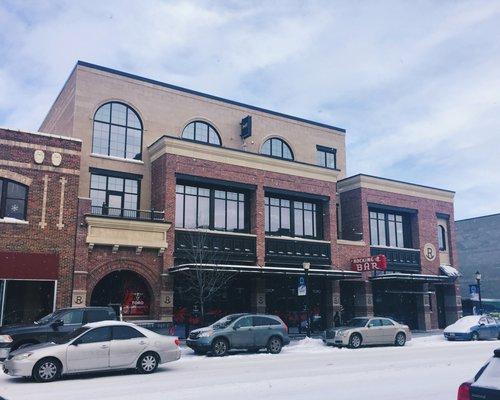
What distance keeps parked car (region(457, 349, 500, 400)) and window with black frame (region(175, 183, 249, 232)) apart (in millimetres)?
21595

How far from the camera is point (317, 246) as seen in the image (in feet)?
103

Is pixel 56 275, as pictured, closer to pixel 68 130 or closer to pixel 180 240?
pixel 180 240

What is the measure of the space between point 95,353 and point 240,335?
7242mm

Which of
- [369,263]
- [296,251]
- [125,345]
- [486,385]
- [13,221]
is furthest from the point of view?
[369,263]

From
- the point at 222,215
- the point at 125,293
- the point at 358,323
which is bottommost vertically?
the point at 358,323

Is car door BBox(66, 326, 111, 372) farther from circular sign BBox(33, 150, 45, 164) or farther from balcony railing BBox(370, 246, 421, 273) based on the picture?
balcony railing BBox(370, 246, 421, 273)

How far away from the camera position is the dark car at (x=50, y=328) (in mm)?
15828

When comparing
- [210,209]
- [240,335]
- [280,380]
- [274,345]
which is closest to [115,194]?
[210,209]

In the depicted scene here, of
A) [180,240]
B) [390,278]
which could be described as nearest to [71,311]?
[180,240]

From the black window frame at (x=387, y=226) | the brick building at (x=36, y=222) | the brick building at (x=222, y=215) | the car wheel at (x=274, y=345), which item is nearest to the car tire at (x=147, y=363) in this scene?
the car wheel at (x=274, y=345)

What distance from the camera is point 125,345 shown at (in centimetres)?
1468

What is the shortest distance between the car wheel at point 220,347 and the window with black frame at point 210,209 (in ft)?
28.2

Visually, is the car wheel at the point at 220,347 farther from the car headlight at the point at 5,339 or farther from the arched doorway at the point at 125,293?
the car headlight at the point at 5,339

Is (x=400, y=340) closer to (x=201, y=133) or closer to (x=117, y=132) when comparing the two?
(x=201, y=133)
